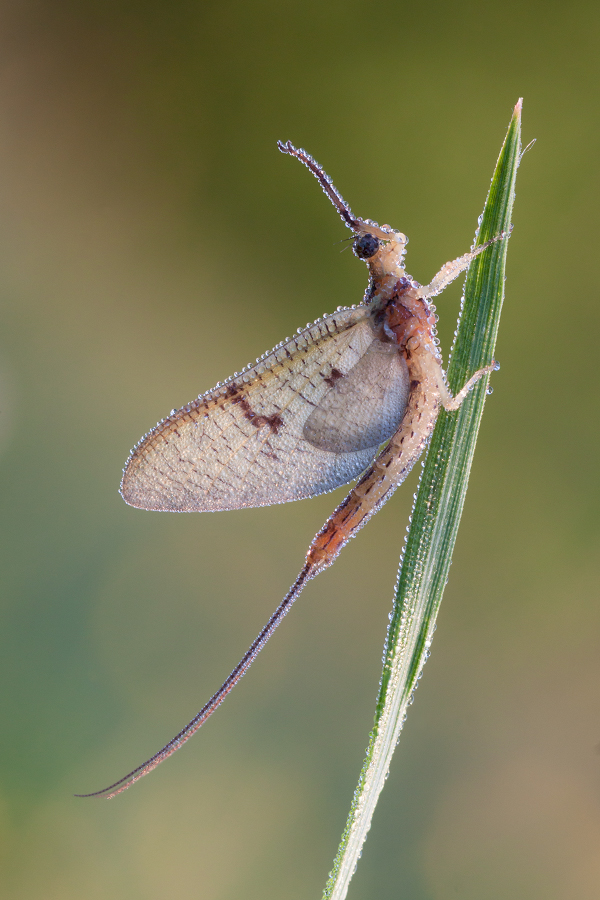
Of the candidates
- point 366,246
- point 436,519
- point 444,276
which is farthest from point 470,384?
point 366,246

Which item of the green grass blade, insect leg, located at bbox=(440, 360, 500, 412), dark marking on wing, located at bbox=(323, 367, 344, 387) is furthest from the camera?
dark marking on wing, located at bbox=(323, 367, 344, 387)

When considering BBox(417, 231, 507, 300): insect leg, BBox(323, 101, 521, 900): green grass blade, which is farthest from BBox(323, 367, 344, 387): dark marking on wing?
BBox(323, 101, 521, 900): green grass blade

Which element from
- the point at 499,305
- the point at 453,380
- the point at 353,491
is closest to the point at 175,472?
the point at 353,491

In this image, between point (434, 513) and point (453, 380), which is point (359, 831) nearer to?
point (434, 513)

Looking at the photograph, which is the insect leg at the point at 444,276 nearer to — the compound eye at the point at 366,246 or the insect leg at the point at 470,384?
the compound eye at the point at 366,246

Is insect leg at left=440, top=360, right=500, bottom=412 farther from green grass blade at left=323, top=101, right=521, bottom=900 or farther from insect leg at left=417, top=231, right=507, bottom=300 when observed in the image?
insect leg at left=417, top=231, right=507, bottom=300

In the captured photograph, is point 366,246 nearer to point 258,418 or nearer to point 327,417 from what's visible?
point 327,417
